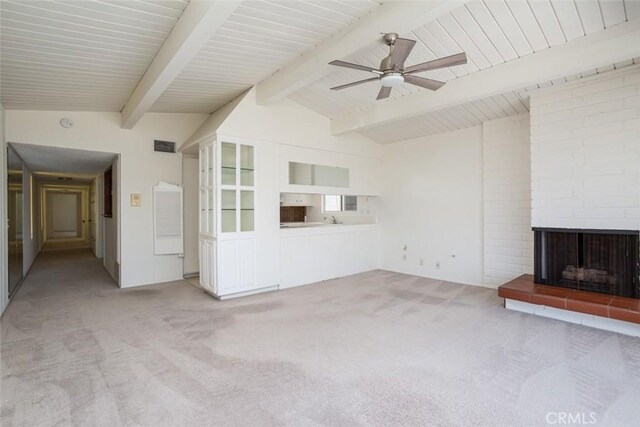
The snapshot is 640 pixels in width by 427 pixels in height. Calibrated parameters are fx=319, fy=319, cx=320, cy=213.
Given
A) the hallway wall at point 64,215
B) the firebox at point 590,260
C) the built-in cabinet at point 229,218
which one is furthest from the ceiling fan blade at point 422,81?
the hallway wall at point 64,215

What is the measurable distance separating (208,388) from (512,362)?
249 cm

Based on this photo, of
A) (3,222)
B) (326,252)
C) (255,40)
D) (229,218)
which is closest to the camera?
(255,40)

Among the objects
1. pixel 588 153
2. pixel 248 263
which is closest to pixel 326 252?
pixel 248 263

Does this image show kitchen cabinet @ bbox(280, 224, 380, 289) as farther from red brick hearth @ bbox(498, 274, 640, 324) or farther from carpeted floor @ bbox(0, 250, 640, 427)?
red brick hearth @ bbox(498, 274, 640, 324)

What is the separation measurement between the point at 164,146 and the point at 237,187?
76.8 inches

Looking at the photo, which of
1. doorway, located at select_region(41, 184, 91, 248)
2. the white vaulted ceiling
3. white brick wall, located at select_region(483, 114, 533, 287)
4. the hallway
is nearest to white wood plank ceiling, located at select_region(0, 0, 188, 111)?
the white vaulted ceiling

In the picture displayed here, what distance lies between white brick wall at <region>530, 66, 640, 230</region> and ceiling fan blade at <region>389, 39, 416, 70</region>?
253cm

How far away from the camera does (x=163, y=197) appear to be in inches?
224

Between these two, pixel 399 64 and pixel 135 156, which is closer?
pixel 399 64

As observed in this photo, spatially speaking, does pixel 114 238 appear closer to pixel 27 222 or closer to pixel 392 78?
pixel 27 222

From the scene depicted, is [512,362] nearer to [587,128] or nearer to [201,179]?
[587,128]

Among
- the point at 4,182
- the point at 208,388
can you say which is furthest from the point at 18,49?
the point at 208,388

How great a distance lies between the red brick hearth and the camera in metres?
3.21
